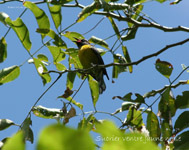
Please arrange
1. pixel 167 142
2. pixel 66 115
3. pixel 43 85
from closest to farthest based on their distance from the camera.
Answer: pixel 167 142 → pixel 66 115 → pixel 43 85

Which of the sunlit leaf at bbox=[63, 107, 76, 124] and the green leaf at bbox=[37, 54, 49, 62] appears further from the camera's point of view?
the green leaf at bbox=[37, 54, 49, 62]

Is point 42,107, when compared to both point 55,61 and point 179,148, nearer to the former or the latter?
point 55,61

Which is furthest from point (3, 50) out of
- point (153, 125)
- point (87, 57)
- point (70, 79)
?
point (87, 57)

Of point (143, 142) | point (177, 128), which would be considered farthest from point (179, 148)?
point (143, 142)

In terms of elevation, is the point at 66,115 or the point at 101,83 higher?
the point at 101,83

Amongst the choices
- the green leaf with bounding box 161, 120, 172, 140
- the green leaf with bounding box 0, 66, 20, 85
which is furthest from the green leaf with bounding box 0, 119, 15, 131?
the green leaf with bounding box 161, 120, 172, 140

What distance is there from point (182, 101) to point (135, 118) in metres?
0.41

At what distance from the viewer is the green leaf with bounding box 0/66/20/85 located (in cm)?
256

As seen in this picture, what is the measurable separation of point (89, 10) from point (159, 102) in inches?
36.8

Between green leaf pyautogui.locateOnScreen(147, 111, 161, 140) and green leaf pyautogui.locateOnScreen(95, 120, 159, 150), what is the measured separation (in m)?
2.01

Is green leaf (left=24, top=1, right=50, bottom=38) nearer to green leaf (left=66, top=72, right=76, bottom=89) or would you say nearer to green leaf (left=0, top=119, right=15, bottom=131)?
green leaf (left=66, top=72, right=76, bottom=89)

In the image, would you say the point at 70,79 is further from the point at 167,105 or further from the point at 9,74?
the point at 167,105

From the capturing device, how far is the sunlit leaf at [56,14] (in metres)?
2.43

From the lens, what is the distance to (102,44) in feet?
9.43
